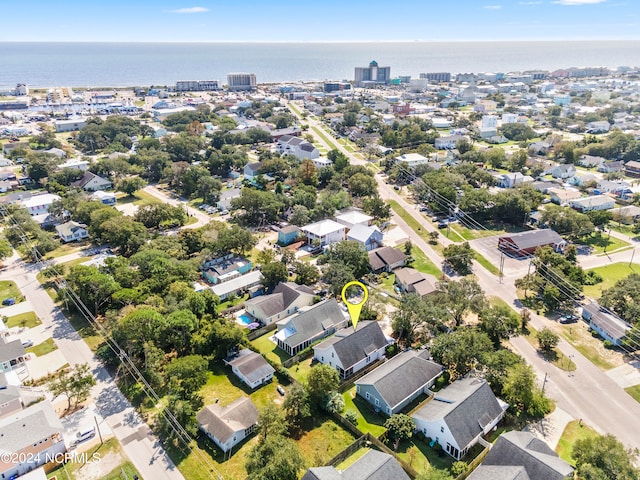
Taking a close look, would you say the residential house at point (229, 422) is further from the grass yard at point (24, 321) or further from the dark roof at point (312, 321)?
the grass yard at point (24, 321)

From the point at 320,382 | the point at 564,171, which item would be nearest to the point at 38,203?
the point at 320,382

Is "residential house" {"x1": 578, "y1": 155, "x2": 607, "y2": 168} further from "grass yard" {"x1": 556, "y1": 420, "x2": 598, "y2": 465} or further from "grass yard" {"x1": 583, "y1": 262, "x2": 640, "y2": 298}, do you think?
"grass yard" {"x1": 556, "y1": 420, "x2": 598, "y2": 465}

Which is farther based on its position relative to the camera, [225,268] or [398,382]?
[225,268]

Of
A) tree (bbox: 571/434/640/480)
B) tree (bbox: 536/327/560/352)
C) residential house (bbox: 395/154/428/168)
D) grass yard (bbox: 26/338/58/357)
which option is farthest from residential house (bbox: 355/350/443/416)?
residential house (bbox: 395/154/428/168)

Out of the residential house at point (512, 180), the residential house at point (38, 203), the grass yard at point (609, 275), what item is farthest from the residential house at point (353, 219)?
the residential house at point (38, 203)

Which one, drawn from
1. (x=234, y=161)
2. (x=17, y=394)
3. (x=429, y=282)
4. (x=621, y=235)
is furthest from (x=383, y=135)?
(x=17, y=394)

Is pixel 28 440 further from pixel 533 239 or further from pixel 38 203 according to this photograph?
pixel 533 239
